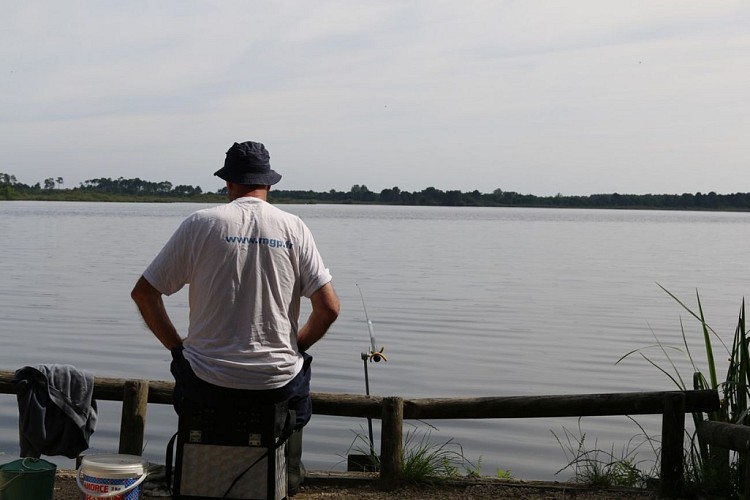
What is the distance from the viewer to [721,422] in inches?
221

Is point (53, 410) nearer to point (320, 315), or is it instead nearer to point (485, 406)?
point (320, 315)

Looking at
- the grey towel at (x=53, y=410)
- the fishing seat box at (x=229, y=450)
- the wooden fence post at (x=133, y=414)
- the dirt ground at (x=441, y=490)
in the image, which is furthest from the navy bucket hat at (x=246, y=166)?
the dirt ground at (x=441, y=490)

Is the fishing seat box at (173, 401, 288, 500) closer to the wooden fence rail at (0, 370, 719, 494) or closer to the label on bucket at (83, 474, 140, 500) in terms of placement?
the label on bucket at (83, 474, 140, 500)

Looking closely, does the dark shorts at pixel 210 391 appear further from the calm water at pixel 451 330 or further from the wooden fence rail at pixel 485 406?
the calm water at pixel 451 330

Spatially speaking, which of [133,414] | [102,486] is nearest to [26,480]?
[102,486]

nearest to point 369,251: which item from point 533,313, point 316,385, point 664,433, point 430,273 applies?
point 430,273

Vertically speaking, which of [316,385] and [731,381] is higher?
[731,381]

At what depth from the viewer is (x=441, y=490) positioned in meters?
6.01

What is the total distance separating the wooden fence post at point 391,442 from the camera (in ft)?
19.4

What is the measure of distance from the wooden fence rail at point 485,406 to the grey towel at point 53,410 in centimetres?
26

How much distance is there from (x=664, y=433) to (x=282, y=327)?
248 cm

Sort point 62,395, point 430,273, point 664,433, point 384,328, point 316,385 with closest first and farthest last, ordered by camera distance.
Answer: point 62,395 → point 664,433 → point 316,385 → point 384,328 → point 430,273

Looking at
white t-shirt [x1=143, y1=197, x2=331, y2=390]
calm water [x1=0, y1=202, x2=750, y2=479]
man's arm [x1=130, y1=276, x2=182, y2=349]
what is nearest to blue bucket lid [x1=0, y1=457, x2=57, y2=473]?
man's arm [x1=130, y1=276, x2=182, y2=349]

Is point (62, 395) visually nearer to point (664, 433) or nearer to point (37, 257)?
point (664, 433)
